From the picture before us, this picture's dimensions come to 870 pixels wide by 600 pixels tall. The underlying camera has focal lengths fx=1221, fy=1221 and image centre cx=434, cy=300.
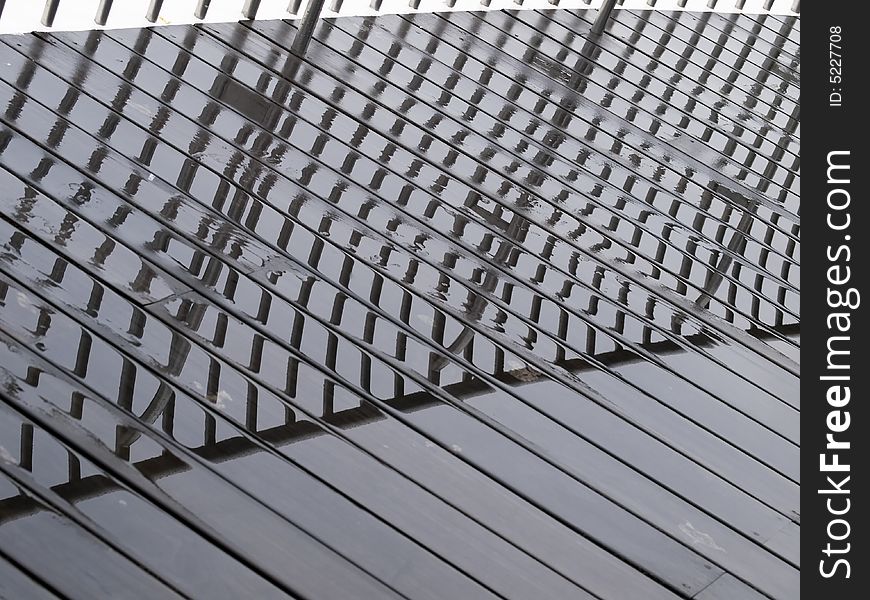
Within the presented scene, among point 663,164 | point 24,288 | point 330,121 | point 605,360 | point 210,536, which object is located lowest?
point 210,536

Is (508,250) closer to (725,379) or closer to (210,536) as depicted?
(725,379)

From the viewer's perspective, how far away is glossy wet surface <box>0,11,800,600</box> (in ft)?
9.20

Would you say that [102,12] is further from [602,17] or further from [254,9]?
[602,17]

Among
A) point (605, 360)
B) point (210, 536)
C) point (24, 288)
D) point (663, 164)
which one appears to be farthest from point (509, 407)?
point (663, 164)

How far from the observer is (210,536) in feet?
8.83

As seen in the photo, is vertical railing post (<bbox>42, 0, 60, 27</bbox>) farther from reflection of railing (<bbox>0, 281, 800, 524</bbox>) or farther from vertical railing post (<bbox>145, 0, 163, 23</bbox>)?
reflection of railing (<bbox>0, 281, 800, 524</bbox>)

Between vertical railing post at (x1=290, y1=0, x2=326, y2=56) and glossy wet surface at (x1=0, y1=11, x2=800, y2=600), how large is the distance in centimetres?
7

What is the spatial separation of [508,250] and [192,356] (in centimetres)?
163

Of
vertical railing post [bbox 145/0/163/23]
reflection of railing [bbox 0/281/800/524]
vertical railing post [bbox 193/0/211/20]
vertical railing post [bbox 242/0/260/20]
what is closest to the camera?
reflection of railing [bbox 0/281/800/524]

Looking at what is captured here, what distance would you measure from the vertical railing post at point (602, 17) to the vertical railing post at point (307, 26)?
7.55 ft

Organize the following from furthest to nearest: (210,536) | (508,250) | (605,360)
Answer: (508,250) → (605,360) → (210,536)

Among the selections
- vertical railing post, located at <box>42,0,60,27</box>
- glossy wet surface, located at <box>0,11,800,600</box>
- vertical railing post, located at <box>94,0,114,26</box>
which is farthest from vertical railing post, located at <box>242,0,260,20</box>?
vertical railing post, located at <box>42,0,60,27</box>

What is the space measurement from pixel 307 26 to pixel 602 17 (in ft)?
7.98

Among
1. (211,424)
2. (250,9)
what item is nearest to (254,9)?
(250,9)
